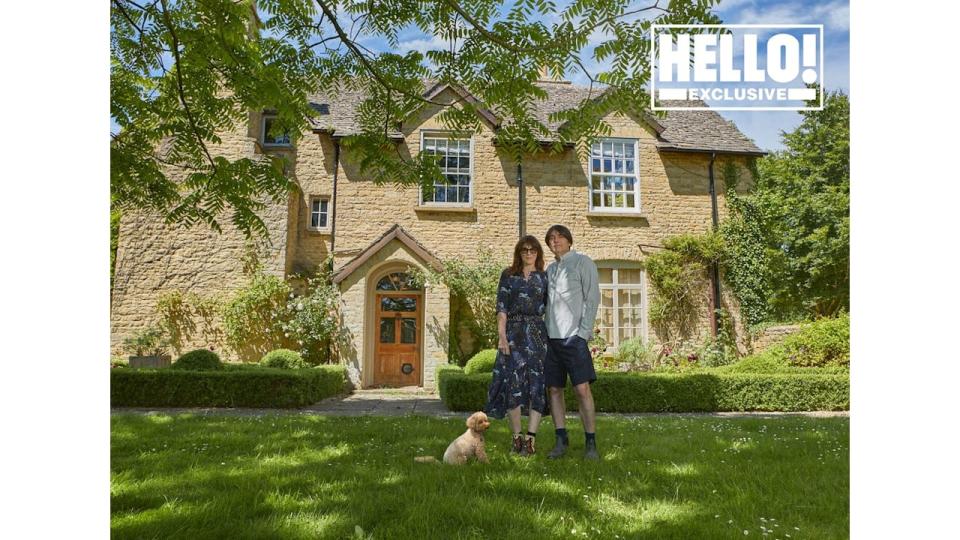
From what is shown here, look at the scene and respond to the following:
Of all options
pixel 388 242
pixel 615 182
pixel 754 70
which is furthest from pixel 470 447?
pixel 615 182

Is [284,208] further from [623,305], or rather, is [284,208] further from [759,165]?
[759,165]

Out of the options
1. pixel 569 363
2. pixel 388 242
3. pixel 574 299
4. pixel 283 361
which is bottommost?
pixel 283 361

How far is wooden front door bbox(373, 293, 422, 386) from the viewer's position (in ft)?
38.6

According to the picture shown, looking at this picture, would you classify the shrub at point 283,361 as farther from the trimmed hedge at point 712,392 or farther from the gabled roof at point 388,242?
the trimmed hedge at point 712,392

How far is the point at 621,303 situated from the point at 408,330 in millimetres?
4756

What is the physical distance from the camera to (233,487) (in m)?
3.11

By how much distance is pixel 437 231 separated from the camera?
38.9 ft

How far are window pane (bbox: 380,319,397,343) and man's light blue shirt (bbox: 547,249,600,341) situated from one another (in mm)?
8256

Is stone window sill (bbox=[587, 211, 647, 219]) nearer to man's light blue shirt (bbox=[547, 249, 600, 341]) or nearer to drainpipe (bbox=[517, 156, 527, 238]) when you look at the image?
drainpipe (bbox=[517, 156, 527, 238])

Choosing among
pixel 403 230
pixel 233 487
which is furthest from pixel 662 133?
pixel 233 487

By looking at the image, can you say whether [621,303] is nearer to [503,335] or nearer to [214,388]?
[503,335]

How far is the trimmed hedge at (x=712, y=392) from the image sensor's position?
8117 millimetres

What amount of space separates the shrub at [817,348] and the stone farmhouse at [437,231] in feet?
5.22
